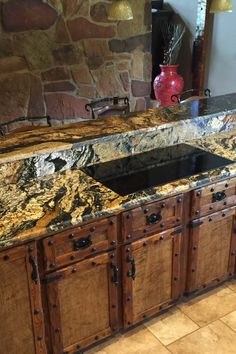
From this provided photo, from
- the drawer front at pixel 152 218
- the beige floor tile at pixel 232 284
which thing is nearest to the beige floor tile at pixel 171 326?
the beige floor tile at pixel 232 284

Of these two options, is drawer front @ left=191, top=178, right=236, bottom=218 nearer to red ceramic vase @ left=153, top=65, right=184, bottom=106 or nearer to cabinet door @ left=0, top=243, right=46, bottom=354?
cabinet door @ left=0, top=243, right=46, bottom=354

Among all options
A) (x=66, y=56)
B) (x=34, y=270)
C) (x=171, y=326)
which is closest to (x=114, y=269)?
(x=34, y=270)

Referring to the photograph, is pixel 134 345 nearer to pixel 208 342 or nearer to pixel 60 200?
pixel 208 342

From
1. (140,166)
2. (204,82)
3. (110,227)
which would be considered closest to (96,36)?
(204,82)

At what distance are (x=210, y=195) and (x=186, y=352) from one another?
78 centimetres

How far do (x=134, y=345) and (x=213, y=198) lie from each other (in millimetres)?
838

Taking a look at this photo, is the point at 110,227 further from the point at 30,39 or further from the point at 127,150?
the point at 30,39

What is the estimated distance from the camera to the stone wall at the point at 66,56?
3.80 metres

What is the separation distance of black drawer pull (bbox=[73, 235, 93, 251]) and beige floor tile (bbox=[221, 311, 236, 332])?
977 millimetres

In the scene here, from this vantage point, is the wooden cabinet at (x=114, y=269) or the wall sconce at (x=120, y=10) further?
the wall sconce at (x=120, y=10)

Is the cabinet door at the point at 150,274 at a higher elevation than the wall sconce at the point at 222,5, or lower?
lower

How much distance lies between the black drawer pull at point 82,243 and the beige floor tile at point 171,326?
2.40 feet

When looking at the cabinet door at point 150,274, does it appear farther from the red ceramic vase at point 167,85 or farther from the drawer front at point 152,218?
the red ceramic vase at point 167,85

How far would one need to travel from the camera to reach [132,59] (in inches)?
177
